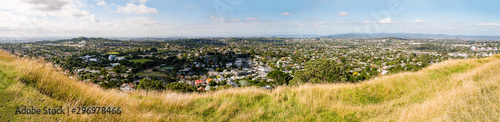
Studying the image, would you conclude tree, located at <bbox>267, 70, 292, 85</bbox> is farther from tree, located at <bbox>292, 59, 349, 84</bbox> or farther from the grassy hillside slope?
the grassy hillside slope

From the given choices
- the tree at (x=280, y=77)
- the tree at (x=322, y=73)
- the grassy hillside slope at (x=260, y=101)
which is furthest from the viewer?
the tree at (x=280, y=77)

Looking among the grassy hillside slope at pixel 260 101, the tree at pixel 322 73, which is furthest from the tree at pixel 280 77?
the grassy hillside slope at pixel 260 101

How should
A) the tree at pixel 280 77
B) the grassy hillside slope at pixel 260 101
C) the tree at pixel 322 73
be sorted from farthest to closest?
the tree at pixel 280 77 < the tree at pixel 322 73 < the grassy hillside slope at pixel 260 101

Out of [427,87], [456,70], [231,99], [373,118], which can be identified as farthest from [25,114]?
[456,70]

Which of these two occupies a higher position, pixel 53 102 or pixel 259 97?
pixel 53 102

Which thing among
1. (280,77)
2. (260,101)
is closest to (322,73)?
(280,77)

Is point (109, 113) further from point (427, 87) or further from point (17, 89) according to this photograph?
point (427, 87)

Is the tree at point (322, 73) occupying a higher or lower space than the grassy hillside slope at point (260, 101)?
lower

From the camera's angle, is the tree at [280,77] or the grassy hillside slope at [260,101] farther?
the tree at [280,77]

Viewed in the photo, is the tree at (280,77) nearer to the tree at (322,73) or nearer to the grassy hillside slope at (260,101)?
the tree at (322,73)

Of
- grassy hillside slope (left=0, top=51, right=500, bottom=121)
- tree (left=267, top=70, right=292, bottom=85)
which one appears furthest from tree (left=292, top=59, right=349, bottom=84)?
grassy hillside slope (left=0, top=51, right=500, bottom=121)
